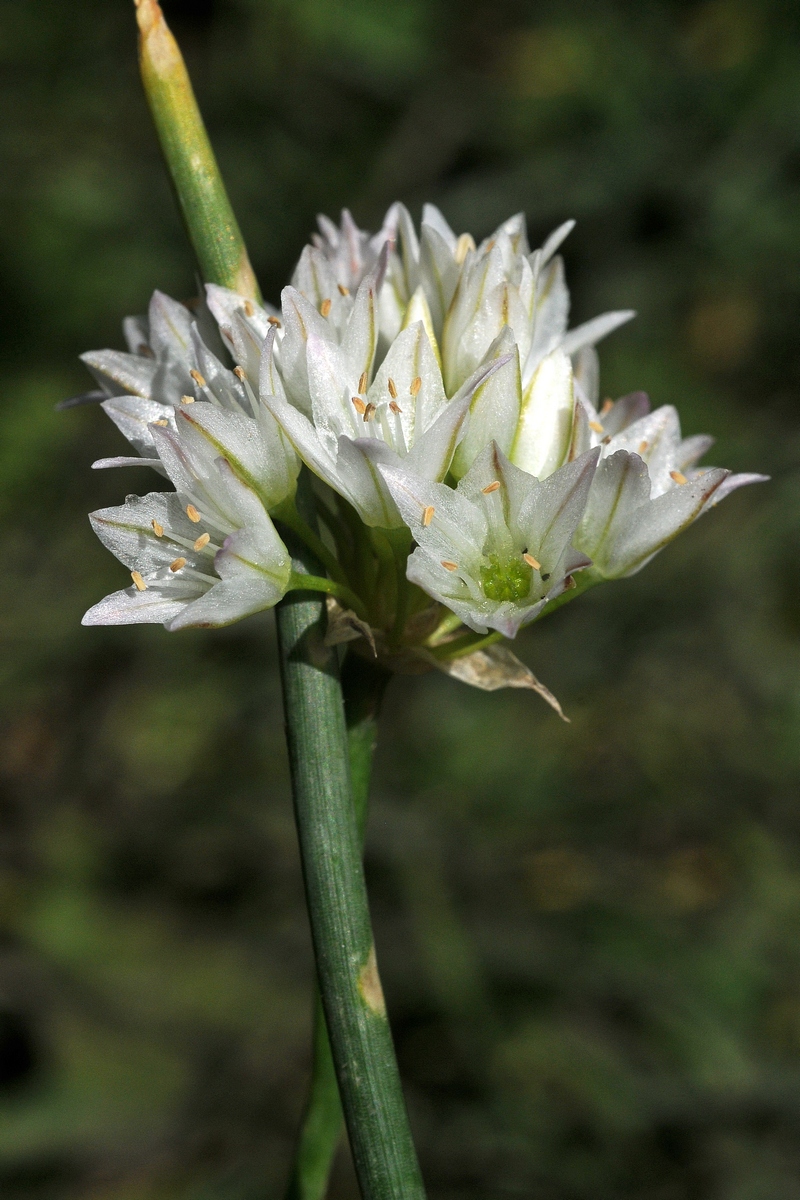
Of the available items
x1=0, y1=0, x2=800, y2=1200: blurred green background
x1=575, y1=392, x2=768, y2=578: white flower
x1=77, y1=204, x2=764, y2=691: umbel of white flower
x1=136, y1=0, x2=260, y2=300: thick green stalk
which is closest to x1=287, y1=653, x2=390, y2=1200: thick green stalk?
x1=77, y1=204, x2=764, y2=691: umbel of white flower

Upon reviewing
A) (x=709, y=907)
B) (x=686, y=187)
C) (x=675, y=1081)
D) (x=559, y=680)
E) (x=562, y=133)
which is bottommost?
(x=675, y=1081)

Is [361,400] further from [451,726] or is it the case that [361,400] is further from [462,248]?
[451,726]

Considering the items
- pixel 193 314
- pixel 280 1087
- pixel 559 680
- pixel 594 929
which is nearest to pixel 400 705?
pixel 559 680

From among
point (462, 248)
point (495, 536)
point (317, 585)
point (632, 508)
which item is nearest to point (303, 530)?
point (317, 585)

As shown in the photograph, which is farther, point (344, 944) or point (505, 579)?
point (505, 579)

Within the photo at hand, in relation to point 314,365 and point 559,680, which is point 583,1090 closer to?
point 559,680

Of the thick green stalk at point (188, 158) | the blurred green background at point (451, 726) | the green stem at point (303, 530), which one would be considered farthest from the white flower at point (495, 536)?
the blurred green background at point (451, 726)

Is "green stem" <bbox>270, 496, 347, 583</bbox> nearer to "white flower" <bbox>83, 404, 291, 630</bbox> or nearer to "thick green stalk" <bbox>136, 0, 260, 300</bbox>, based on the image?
"white flower" <bbox>83, 404, 291, 630</bbox>
